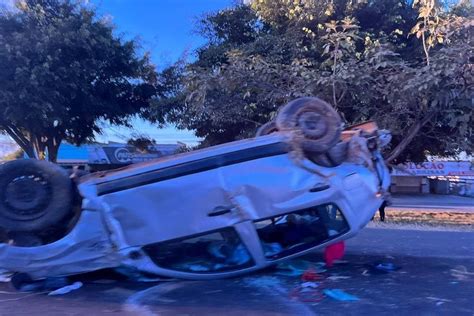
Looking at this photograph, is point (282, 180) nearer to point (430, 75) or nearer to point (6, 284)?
point (6, 284)

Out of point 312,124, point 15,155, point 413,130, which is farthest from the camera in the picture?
point 15,155

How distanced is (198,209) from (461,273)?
3.36 m

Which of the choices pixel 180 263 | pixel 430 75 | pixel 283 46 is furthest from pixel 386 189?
pixel 283 46

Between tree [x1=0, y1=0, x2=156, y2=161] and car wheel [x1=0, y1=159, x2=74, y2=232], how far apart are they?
984 centimetres

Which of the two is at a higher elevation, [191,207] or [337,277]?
[191,207]

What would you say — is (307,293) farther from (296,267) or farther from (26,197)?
(26,197)

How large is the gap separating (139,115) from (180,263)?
1404 cm

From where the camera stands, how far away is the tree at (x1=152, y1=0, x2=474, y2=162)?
36.0 ft

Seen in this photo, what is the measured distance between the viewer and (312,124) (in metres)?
5.36

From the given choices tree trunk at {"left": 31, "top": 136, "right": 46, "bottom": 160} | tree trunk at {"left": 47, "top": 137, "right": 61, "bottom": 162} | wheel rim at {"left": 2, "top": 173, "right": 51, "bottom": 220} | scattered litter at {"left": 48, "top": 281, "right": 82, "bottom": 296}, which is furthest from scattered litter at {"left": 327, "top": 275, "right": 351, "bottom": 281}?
tree trunk at {"left": 31, "top": 136, "right": 46, "bottom": 160}

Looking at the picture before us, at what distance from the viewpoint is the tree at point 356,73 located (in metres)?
11.0

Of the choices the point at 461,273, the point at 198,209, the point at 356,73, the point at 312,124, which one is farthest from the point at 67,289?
the point at 356,73

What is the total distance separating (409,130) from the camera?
41.4ft

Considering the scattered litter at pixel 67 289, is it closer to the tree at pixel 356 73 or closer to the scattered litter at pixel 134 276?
the scattered litter at pixel 134 276
